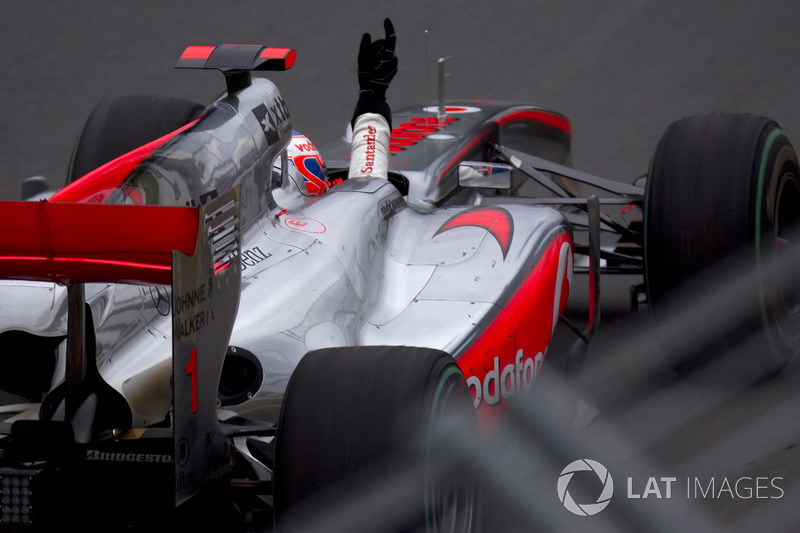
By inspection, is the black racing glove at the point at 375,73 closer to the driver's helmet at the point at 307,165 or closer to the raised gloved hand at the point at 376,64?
the raised gloved hand at the point at 376,64

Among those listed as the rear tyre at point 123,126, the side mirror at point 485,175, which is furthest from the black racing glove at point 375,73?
the rear tyre at point 123,126

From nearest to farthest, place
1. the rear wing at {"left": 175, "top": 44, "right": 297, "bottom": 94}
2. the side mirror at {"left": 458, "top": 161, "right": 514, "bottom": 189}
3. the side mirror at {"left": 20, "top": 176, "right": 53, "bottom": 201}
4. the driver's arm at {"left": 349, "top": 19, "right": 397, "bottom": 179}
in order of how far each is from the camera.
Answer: the rear wing at {"left": 175, "top": 44, "right": 297, "bottom": 94} → the side mirror at {"left": 20, "top": 176, "right": 53, "bottom": 201} → the driver's arm at {"left": 349, "top": 19, "right": 397, "bottom": 179} → the side mirror at {"left": 458, "top": 161, "right": 514, "bottom": 189}

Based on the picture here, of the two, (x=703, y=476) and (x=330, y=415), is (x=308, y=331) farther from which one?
(x=703, y=476)

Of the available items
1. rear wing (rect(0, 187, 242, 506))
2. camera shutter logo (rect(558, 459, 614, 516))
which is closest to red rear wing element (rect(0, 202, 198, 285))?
rear wing (rect(0, 187, 242, 506))

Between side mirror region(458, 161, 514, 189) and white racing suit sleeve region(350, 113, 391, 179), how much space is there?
36 cm

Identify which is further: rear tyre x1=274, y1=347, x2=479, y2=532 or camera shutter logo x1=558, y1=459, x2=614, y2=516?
camera shutter logo x1=558, y1=459, x2=614, y2=516

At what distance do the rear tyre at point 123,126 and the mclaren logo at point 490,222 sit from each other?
1.53 m

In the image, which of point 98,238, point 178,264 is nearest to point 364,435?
point 178,264

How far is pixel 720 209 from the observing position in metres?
4.45

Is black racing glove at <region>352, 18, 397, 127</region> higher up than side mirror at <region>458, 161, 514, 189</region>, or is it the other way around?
black racing glove at <region>352, 18, 397, 127</region>

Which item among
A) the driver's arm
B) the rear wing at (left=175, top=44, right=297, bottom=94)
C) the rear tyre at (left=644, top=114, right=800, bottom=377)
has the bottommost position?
the rear tyre at (left=644, top=114, right=800, bottom=377)

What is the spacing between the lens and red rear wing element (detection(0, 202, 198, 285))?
2.57 meters

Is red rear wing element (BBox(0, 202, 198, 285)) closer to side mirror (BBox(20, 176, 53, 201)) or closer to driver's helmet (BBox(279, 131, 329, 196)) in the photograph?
side mirror (BBox(20, 176, 53, 201))

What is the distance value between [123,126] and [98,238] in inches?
109
